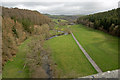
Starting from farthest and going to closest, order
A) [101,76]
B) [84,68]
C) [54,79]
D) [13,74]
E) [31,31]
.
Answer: [31,31] < [84,68] < [13,74] < [54,79] < [101,76]

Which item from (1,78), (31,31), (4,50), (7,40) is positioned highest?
(31,31)

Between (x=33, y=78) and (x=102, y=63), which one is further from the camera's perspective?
(x=102, y=63)

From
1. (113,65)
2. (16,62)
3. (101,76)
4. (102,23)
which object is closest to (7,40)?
(16,62)

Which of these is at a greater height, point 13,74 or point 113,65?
point 113,65

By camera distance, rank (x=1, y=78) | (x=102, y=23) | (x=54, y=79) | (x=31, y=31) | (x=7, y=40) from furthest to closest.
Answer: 1. (x=102, y=23)
2. (x=31, y=31)
3. (x=7, y=40)
4. (x=1, y=78)
5. (x=54, y=79)

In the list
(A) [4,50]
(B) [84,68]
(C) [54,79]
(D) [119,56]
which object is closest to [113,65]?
(D) [119,56]

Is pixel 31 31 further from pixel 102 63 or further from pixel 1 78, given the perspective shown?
pixel 102 63

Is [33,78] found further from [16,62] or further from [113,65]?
[113,65]

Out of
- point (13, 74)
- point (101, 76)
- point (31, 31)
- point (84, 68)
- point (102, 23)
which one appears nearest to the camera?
point (101, 76)

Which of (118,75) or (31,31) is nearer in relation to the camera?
(118,75)
